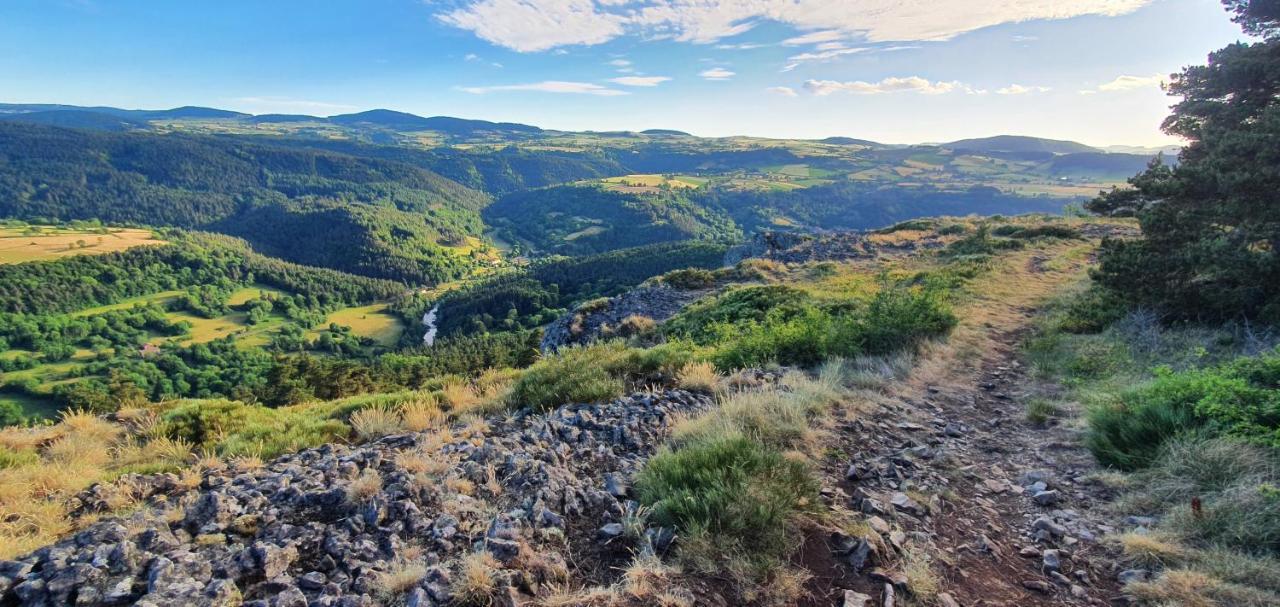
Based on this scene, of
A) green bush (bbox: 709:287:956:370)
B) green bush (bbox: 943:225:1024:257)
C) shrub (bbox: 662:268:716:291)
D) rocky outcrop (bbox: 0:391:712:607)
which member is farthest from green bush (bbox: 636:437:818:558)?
green bush (bbox: 943:225:1024:257)

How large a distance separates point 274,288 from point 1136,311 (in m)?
181

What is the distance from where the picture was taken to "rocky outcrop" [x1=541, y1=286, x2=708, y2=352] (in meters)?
23.4

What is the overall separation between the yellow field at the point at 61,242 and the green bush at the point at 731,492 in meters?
196

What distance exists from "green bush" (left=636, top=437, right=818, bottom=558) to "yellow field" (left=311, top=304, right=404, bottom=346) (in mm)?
115881

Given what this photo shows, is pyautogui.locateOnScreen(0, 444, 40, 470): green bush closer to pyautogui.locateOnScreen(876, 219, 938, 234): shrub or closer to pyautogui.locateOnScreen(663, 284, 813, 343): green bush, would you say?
pyautogui.locateOnScreen(663, 284, 813, 343): green bush

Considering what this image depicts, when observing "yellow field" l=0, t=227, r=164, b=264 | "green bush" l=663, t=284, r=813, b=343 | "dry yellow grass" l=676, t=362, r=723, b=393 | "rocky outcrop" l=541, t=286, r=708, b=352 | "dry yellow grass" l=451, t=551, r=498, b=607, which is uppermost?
"dry yellow grass" l=451, t=551, r=498, b=607

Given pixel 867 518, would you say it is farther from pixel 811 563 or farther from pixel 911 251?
pixel 911 251

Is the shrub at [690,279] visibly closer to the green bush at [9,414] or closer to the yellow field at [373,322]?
the green bush at [9,414]

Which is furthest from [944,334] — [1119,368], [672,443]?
[672,443]

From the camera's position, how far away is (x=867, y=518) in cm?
446

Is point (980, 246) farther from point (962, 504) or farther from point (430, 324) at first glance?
point (430, 324)

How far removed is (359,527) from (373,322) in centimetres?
13724

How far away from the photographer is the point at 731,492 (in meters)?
4.16

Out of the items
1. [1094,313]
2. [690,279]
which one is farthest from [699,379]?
[690,279]
